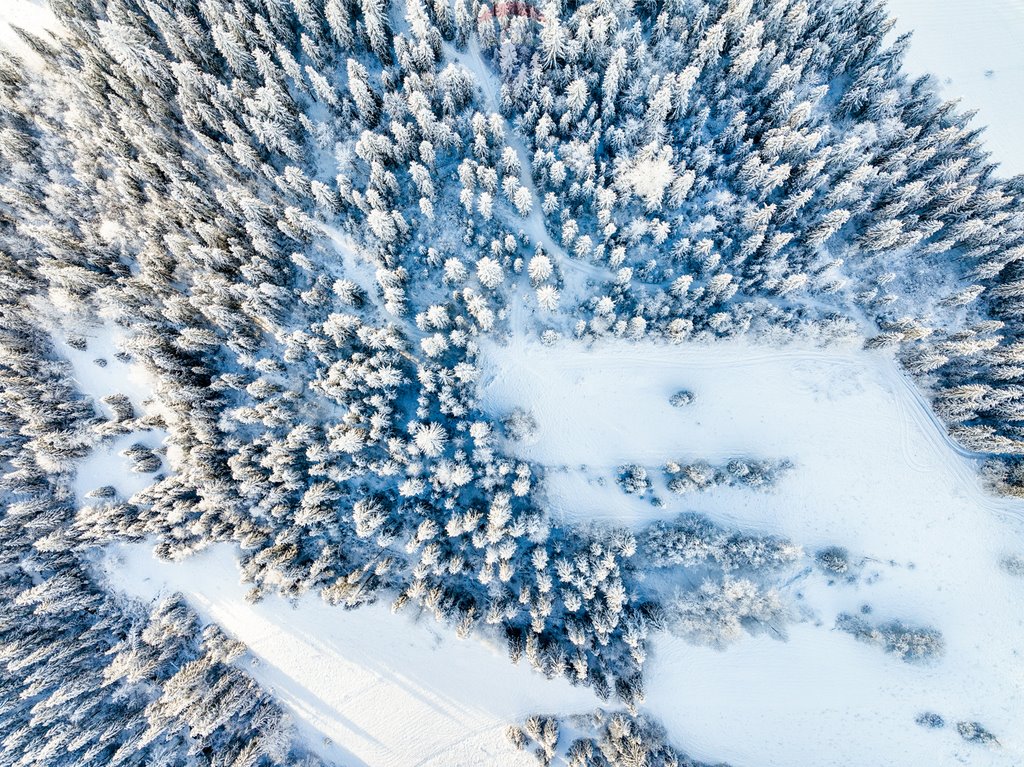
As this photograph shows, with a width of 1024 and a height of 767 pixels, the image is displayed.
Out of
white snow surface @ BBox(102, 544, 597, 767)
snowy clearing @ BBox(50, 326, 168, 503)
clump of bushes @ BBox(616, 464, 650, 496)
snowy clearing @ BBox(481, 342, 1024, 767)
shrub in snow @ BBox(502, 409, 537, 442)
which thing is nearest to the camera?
clump of bushes @ BBox(616, 464, 650, 496)

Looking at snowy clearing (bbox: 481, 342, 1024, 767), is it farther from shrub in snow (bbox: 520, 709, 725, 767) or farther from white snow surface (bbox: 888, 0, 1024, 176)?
white snow surface (bbox: 888, 0, 1024, 176)

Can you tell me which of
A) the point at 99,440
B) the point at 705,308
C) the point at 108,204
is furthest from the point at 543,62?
the point at 99,440

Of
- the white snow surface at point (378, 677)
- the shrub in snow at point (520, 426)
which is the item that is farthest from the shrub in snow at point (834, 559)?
the shrub in snow at point (520, 426)

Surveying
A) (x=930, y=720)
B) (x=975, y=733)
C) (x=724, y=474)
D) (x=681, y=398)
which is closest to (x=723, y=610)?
(x=724, y=474)

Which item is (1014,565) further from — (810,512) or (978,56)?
(978,56)

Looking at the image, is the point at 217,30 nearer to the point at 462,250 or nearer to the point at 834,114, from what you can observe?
the point at 462,250

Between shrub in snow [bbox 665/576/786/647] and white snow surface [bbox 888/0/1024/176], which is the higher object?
white snow surface [bbox 888/0/1024/176]

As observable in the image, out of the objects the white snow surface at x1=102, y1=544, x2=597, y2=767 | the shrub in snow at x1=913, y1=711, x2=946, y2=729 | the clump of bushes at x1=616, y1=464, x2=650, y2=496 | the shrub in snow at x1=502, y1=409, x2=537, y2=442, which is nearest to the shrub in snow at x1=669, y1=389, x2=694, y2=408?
the clump of bushes at x1=616, y1=464, x2=650, y2=496
